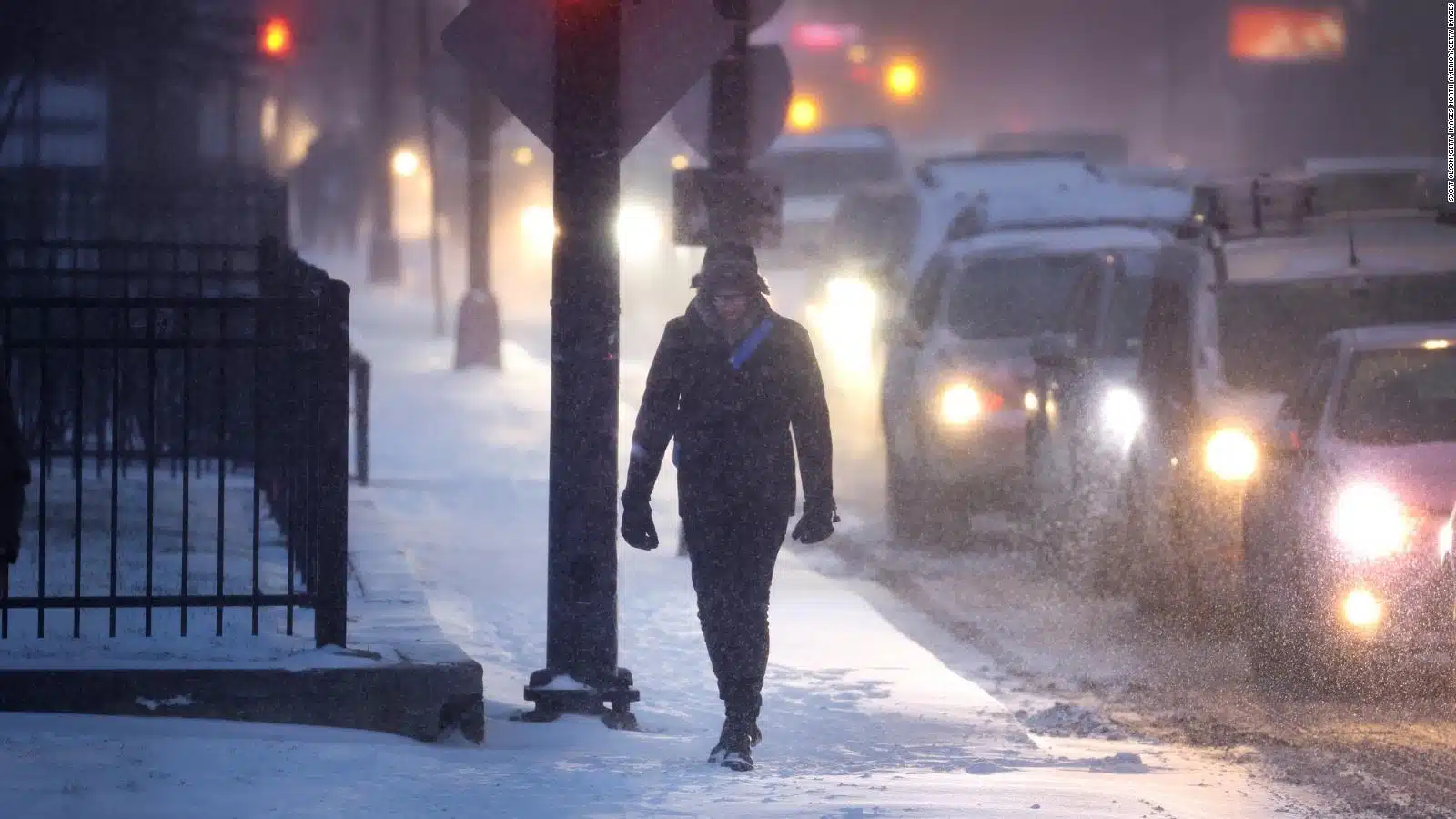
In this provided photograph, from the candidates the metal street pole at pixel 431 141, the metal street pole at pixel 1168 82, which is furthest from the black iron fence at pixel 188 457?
the metal street pole at pixel 1168 82

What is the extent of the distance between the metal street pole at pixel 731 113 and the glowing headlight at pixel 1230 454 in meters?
2.75

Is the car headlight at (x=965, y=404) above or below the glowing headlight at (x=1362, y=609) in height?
above

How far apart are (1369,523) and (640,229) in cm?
3082

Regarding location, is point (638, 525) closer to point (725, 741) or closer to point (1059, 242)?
point (725, 741)

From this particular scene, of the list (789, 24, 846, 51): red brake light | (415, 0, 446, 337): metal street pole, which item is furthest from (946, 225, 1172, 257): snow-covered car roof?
(789, 24, 846, 51): red brake light

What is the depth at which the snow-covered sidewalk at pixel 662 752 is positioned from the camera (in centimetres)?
686

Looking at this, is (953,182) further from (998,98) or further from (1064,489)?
→ (998,98)

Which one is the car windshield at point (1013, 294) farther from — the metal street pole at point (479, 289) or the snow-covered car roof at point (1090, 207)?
the metal street pole at point (479, 289)

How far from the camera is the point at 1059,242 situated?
16016 millimetres

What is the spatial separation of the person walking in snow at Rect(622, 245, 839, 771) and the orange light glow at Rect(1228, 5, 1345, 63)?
58.1 meters

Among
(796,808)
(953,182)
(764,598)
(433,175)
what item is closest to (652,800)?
(796,808)

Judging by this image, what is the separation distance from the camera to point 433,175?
1270 inches

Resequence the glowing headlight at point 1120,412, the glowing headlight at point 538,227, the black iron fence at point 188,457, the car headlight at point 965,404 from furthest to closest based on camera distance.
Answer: the glowing headlight at point 538,227 < the car headlight at point 965,404 < the glowing headlight at point 1120,412 < the black iron fence at point 188,457

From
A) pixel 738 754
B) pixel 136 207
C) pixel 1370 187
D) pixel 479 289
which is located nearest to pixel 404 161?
pixel 479 289
